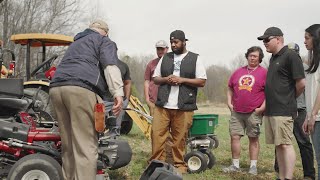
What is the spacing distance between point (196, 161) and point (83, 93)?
2.64 m

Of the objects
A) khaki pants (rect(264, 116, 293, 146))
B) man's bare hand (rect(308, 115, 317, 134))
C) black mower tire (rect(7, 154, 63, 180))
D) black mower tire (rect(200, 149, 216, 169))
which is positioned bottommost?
black mower tire (rect(200, 149, 216, 169))

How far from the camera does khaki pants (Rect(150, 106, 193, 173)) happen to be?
5977 mm

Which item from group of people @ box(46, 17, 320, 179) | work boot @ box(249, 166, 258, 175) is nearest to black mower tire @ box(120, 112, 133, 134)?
group of people @ box(46, 17, 320, 179)

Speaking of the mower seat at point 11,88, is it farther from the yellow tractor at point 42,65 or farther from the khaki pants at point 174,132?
the yellow tractor at point 42,65

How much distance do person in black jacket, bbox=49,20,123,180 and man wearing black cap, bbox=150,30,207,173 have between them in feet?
5.80

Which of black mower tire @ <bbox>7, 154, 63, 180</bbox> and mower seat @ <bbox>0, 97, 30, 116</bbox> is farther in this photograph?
mower seat @ <bbox>0, 97, 30, 116</bbox>

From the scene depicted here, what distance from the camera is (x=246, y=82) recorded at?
6480 millimetres

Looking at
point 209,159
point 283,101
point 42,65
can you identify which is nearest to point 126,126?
point 42,65

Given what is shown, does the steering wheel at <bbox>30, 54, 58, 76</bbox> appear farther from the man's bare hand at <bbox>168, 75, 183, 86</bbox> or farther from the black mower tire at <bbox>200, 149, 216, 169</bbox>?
the black mower tire at <bbox>200, 149, 216, 169</bbox>

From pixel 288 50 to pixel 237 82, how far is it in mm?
1529

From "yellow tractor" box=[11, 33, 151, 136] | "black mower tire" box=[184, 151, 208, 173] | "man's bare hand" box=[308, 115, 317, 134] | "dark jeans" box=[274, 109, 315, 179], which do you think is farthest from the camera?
"yellow tractor" box=[11, 33, 151, 136]

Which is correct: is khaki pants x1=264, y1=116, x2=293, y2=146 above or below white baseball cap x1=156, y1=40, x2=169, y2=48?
below

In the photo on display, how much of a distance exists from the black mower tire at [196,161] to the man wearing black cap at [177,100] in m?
0.19

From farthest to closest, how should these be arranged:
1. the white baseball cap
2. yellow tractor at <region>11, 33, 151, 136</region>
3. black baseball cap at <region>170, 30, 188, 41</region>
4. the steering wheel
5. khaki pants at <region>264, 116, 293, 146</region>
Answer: the steering wheel → yellow tractor at <region>11, 33, 151, 136</region> → the white baseball cap → black baseball cap at <region>170, 30, 188, 41</region> → khaki pants at <region>264, 116, 293, 146</region>
